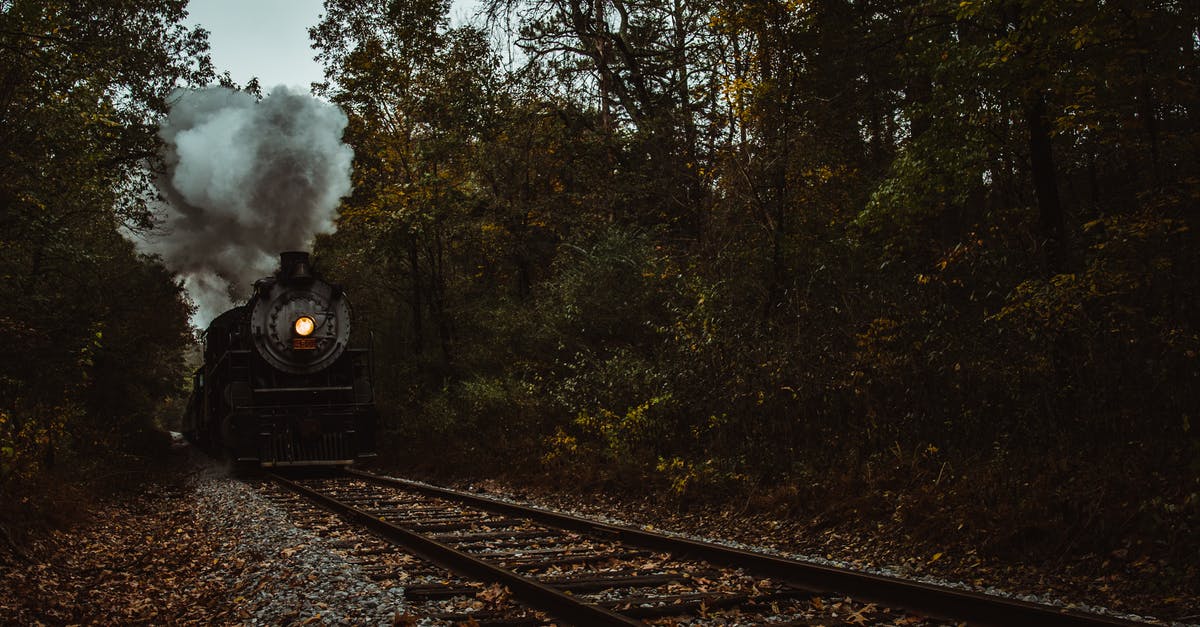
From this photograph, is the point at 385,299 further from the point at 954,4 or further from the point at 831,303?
the point at 954,4

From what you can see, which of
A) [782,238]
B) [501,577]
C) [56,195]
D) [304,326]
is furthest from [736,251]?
[56,195]

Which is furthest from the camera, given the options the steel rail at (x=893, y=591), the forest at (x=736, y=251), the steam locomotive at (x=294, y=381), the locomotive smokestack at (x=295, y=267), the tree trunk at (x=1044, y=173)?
the locomotive smokestack at (x=295, y=267)

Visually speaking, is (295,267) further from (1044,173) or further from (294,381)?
(1044,173)

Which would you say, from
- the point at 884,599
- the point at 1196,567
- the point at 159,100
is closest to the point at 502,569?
the point at 884,599

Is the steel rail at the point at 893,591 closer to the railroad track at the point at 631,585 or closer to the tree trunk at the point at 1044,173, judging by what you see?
the railroad track at the point at 631,585

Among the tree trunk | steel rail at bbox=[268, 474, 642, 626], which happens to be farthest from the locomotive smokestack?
the tree trunk

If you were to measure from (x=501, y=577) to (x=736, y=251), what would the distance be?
8409 mm

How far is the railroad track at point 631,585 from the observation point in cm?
447

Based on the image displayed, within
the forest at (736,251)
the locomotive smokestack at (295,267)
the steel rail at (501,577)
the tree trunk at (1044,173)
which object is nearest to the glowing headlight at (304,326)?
the locomotive smokestack at (295,267)

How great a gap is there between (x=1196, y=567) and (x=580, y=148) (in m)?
16.6

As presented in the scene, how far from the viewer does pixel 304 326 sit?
14.6 metres

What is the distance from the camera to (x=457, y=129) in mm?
18234

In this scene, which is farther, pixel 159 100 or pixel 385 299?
pixel 385 299

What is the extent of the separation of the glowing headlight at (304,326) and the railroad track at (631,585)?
7.48 m
